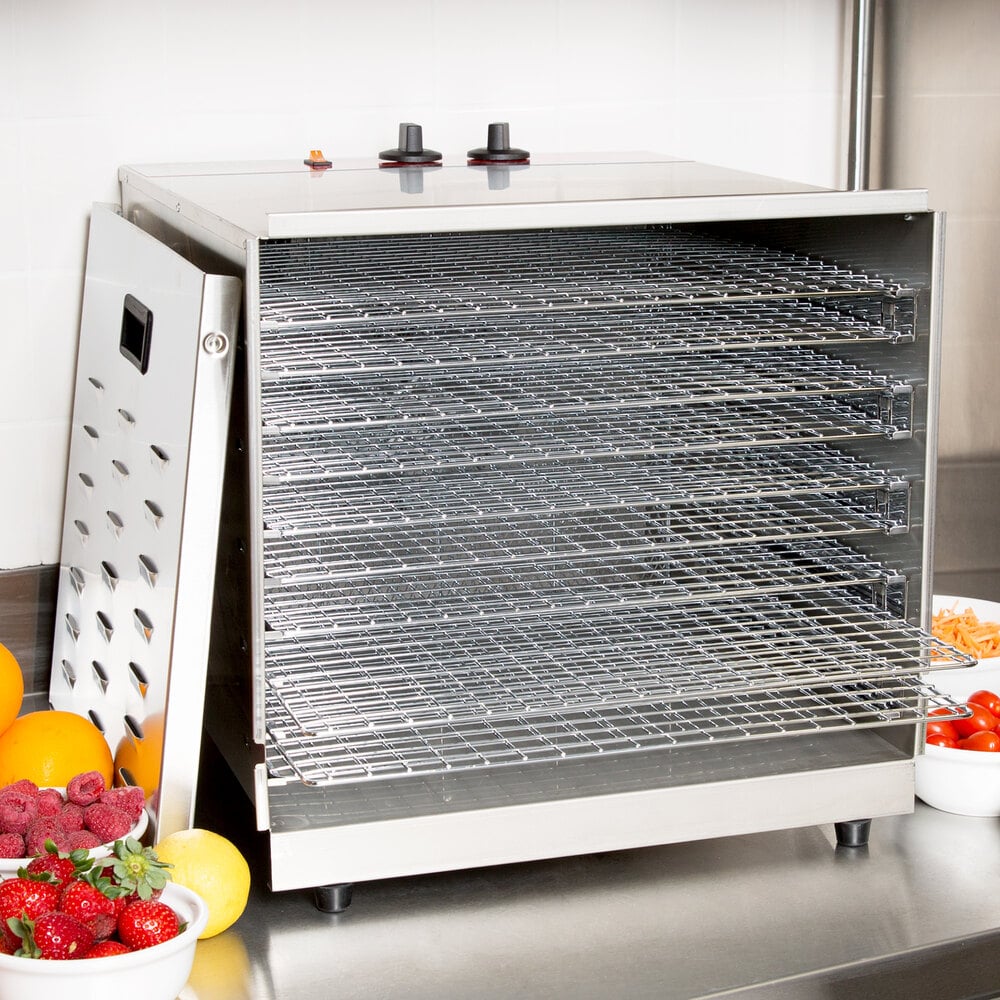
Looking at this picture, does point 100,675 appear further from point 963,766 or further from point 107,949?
point 963,766

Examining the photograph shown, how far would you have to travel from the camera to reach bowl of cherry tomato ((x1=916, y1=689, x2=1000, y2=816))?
1.42m

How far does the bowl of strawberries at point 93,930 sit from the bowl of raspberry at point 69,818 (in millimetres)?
60

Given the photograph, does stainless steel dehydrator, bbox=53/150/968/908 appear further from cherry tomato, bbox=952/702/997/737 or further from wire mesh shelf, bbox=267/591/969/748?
cherry tomato, bbox=952/702/997/737

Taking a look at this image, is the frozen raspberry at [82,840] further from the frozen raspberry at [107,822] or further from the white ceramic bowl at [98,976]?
the white ceramic bowl at [98,976]

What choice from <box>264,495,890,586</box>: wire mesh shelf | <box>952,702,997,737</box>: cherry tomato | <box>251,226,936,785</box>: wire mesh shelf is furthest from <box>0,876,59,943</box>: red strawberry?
<box>952,702,997,737</box>: cherry tomato

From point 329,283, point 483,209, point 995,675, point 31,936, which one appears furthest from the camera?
point 995,675

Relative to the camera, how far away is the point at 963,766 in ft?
4.70

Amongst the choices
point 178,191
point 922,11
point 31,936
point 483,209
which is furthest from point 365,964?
point 922,11

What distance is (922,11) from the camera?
190 cm

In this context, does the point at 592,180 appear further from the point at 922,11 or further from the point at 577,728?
the point at 922,11

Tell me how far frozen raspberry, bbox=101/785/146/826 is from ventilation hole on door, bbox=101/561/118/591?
0.74 feet

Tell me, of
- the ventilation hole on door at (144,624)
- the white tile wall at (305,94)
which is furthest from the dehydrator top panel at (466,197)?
the ventilation hole on door at (144,624)

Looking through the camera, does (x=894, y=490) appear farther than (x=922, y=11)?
No

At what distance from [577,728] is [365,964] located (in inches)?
13.0
